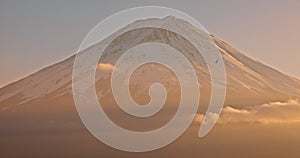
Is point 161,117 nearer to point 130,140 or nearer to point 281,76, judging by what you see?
point 130,140

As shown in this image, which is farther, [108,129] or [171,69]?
[108,129]

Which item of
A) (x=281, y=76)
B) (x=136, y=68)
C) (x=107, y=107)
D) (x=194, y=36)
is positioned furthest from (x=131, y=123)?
(x=281, y=76)

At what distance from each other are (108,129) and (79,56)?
53.2 ft

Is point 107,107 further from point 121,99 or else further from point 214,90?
point 214,90

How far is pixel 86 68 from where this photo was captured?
378 ft

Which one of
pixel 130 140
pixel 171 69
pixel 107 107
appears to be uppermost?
pixel 171 69

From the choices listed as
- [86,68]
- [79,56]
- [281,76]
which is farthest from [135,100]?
[281,76]

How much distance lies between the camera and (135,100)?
363 feet

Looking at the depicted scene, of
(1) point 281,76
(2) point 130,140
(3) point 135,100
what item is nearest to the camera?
(3) point 135,100

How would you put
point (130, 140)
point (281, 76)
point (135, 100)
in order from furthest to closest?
1. point (130, 140)
2. point (281, 76)
3. point (135, 100)

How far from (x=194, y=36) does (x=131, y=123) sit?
71.0 ft

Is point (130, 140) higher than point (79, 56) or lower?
lower

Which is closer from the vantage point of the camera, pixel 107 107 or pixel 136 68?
pixel 136 68

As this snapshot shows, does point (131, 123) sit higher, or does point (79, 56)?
point (79, 56)
